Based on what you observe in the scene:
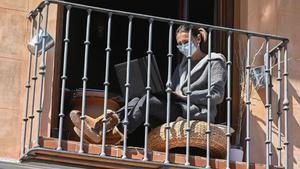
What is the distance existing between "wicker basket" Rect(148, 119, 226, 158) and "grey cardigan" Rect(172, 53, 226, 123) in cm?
15

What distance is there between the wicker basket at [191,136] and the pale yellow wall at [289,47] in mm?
375

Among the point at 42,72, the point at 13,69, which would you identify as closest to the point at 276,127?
the point at 42,72

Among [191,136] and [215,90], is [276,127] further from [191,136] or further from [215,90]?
[191,136]

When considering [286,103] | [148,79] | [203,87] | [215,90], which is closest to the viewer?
[148,79]

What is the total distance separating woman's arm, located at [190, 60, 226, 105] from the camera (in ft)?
28.9

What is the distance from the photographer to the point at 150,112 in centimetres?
880

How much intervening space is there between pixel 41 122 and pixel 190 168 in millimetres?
1114

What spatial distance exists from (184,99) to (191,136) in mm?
369

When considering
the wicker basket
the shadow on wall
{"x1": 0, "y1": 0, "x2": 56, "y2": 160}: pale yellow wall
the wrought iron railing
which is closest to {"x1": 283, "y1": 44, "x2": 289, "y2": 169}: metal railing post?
the wrought iron railing

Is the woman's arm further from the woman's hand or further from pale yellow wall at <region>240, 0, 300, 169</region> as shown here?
pale yellow wall at <region>240, 0, 300, 169</region>

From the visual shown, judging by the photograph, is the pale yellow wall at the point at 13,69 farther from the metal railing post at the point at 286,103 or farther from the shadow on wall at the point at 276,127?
the metal railing post at the point at 286,103

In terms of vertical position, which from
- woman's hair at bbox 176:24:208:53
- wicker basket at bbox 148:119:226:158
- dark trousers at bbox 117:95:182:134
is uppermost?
woman's hair at bbox 176:24:208:53

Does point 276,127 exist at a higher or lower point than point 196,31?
lower

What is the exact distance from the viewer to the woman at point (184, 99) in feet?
28.6
